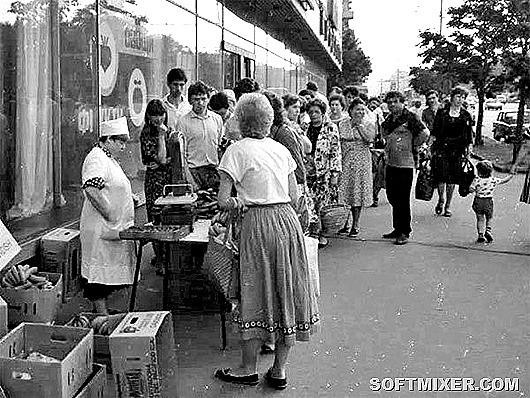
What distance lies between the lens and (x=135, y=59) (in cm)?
976

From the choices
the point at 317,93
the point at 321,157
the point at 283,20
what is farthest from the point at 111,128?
the point at 283,20

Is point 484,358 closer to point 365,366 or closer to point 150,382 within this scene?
point 365,366

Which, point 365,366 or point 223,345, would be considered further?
point 223,345

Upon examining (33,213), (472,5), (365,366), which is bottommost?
(365,366)

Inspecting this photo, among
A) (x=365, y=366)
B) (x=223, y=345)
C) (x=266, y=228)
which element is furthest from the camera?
(x=223, y=345)

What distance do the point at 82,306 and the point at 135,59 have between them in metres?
3.95

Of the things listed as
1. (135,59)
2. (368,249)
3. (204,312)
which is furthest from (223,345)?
(135,59)

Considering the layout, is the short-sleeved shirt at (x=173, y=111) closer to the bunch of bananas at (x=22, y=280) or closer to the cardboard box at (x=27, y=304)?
the bunch of bananas at (x=22, y=280)

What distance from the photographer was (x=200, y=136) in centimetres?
785

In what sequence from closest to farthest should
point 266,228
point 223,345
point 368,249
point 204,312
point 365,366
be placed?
point 266,228, point 365,366, point 223,345, point 204,312, point 368,249

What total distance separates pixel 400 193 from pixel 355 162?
0.67 meters

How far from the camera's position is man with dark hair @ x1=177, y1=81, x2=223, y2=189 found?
782cm

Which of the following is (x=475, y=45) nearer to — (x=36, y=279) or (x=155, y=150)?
(x=155, y=150)

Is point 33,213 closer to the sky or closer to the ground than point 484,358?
closer to the sky
